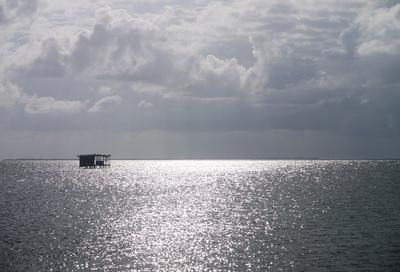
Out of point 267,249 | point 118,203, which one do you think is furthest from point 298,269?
point 118,203

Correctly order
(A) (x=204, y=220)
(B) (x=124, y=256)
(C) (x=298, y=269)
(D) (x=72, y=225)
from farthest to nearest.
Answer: (A) (x=204, y=220)
(D) (x=72, y=225)
(B) (x=124, y=256)
(C) (x=298, y=269)

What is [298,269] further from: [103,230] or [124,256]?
[103,230]

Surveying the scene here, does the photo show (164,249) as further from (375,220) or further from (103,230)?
(375,220)

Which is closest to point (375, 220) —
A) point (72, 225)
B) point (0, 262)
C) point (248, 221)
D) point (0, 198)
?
point (248, 221)

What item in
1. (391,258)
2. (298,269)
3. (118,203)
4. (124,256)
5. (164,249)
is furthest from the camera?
(118,203)

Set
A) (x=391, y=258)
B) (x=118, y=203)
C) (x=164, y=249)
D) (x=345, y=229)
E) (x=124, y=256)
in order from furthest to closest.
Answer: (x=118, y=203) < (x=345, y=229) < (x=164, y=249) < (x=124, y=256) < (x=391, y=258)

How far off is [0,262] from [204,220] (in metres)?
40.5

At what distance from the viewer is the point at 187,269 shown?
51438 millimetres

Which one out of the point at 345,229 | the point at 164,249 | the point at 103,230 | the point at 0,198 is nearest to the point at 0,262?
the point at 164,249

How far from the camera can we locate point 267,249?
197 ft

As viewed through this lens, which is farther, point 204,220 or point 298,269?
point 204,220

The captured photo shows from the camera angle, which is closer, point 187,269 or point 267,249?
point 187,269

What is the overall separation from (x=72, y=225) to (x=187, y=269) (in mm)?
33835

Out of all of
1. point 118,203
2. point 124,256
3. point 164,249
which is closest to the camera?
point 124,256
